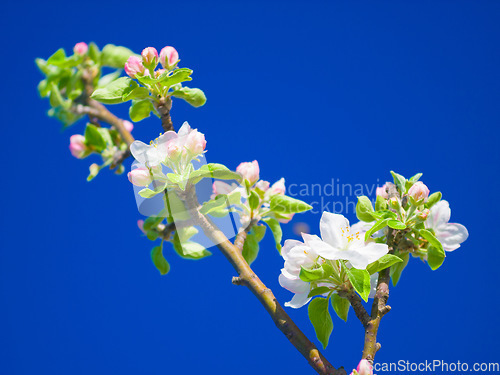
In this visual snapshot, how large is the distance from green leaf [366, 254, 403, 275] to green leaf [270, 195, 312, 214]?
0.20 metres

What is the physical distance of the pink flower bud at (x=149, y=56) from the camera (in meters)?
0.81

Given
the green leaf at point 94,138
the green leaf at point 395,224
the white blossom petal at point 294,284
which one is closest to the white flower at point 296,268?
the white blossom petal at point 294,284

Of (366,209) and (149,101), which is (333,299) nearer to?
(366,209)

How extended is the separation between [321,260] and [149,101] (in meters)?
0.39

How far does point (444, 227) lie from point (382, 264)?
0.21 meters

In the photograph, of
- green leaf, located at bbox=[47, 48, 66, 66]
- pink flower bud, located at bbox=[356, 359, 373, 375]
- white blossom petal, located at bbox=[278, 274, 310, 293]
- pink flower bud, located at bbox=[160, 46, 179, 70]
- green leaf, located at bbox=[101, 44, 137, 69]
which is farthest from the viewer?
green leaf, located at bbox=[101, 44, 137, 69]

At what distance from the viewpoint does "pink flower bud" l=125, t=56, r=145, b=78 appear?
32.2 inches

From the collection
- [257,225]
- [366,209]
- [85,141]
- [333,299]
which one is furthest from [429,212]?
[85,141]

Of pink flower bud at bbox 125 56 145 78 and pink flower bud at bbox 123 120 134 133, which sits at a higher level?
pink flower bud at bbox 123 120 134 133

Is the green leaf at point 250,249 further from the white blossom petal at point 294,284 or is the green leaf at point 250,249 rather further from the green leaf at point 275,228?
the white blossom petal at point 294,284

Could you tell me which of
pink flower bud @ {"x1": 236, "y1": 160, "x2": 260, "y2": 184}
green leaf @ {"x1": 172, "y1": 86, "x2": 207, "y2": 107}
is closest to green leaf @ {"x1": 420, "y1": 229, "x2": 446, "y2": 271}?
pink flower bud @ {"x1": 236, "y1": 160, "x2": 260, "y2": 184}

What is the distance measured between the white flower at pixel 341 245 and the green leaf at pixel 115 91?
383mm

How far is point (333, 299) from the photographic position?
30.3 inches

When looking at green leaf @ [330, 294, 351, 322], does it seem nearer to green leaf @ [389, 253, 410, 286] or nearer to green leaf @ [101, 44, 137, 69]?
green leaf @ [389, 253, 410, 286]
